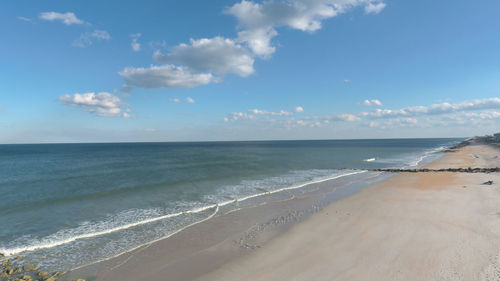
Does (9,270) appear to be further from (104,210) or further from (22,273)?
(104,210)

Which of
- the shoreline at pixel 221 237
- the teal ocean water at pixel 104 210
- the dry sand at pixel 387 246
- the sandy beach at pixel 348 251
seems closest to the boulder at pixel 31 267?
the teal ocean water at pixel 104 210

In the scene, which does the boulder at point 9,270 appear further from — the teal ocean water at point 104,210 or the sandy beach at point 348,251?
the sandy beach at point 348,251

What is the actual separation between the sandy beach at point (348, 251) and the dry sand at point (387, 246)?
0.11 ft

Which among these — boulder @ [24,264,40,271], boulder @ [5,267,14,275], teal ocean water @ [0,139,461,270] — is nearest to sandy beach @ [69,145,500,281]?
teal ocean water @ [0,139,461,270]

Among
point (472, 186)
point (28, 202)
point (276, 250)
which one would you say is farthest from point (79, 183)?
point (472, 186)

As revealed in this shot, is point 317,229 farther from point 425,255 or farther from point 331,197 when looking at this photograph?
point 331,197

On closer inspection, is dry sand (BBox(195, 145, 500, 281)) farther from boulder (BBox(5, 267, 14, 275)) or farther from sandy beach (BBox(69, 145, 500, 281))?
boulder (BBox(5, 267, 14, 275))

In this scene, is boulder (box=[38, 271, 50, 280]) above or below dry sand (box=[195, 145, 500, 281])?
below

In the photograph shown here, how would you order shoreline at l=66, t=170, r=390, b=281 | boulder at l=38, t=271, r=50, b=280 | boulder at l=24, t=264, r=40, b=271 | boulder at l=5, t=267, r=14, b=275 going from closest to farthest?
boulder at l=38, t=271, r=50, b=280, boulder at l=5, t=267, r=14, b=275, shoreline at l=66, t=170, r=390, b=281, boulder at l=24, t=264, r=40, b=271

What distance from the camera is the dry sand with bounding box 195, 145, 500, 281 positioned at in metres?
8.48

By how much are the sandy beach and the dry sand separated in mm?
34

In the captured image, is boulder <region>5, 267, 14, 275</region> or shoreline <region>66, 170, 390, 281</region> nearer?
boulder <region>5, 267, 14, 275</region>

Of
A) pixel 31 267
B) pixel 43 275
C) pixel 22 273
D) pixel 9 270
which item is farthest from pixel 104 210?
pixel 43 275

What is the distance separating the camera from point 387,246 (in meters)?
10.4
